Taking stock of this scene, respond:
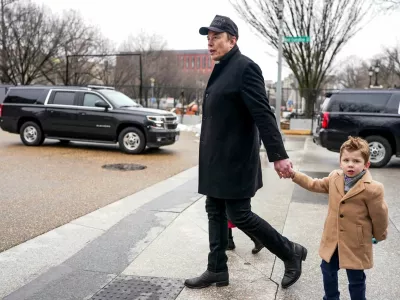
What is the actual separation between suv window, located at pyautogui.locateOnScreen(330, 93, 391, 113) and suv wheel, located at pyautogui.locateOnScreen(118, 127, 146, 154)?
191 inches

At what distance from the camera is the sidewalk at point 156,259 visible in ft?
10.7

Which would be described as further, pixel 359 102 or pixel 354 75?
pixel 354 75

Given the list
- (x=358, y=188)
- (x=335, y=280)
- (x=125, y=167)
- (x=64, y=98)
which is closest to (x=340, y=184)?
(x=358, y=188)

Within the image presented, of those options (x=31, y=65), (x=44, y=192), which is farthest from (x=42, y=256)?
(x=31, y=65)

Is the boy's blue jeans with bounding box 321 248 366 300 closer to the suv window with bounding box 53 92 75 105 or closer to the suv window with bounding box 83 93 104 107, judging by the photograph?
the suv window with bounding box 83 93 104 107

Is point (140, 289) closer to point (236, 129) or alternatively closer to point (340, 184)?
point (236, 129)

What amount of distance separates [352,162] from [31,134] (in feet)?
37.3

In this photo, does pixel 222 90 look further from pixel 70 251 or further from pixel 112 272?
pixel 70 251

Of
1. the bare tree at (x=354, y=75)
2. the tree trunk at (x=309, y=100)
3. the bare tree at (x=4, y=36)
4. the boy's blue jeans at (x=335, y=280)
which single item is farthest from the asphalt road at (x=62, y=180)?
the bare tree at (x=354, y=75)

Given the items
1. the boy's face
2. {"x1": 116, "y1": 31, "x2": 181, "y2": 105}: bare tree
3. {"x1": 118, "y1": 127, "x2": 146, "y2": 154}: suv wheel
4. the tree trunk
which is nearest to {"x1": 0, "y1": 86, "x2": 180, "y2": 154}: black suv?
{"x1": 118, "y1": 127, "x2": 146, "y2": 154}: suv wheel

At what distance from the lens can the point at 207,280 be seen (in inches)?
131

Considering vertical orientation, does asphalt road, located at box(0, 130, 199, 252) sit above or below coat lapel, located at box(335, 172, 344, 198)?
below

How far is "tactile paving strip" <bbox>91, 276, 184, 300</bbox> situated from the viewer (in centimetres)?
317

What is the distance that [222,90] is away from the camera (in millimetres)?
3154
